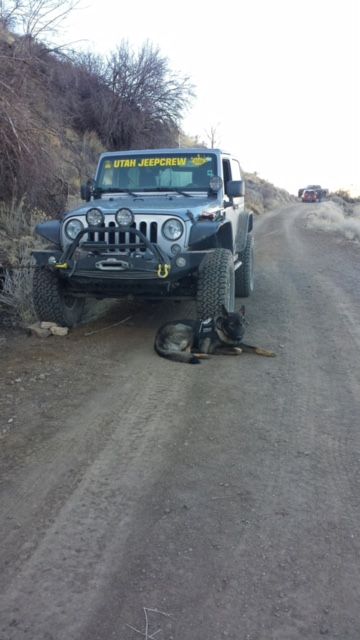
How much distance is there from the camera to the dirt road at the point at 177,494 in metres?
2.39

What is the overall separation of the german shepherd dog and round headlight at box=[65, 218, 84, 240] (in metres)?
1.41

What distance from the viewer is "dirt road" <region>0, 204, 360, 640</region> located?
94.0 inches

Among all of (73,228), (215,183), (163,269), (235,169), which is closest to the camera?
(163,269)

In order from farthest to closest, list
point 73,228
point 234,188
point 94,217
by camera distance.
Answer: point 234,188
point 73,228
point 94,217

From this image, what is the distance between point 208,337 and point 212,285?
0.54 m

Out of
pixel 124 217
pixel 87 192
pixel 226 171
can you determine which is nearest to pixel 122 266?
pixel 124 217

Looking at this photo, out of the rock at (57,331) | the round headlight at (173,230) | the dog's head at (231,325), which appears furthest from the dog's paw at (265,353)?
the rock at (57,331)

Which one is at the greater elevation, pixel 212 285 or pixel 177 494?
pixel 212 285

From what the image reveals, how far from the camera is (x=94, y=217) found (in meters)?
5.93

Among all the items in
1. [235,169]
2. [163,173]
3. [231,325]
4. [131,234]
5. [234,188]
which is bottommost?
[231,325]

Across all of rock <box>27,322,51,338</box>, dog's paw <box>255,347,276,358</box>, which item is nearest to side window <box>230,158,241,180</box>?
dog's paw <box>255,347,276,358</box>

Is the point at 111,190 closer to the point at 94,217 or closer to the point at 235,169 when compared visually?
the point at 94,217

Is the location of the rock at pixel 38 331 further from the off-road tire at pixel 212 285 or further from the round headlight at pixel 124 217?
the off-road tire at pixel 212 285

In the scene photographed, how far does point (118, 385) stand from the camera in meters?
4.97
